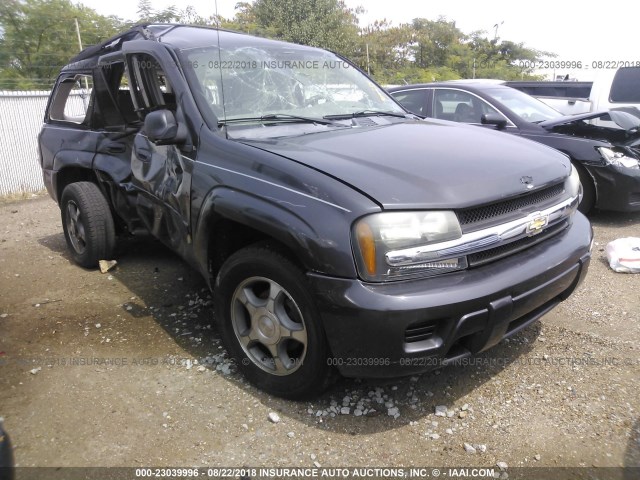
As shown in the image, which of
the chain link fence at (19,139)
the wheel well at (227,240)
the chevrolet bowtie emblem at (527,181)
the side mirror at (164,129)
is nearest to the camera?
the chevrolet bowtie emblem at (527,181)

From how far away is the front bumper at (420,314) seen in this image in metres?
2.16

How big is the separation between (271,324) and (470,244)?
3.48 ft

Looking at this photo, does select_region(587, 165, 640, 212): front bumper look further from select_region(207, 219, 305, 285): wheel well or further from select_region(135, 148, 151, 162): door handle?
select_region(135, 148, 151, 162): door handle

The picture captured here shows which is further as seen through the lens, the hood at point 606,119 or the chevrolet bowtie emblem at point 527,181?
the hood at point 606,119

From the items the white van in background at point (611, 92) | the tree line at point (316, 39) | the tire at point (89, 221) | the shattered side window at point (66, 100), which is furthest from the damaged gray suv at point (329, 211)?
the tree line at point (316, 39)

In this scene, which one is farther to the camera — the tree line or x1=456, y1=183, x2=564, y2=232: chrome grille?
the tree line

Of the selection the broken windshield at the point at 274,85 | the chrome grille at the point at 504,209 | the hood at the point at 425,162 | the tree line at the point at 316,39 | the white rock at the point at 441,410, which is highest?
the tree line at the point at 316,39

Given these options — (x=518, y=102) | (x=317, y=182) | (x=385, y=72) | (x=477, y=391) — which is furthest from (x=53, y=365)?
(x=385, y=72)

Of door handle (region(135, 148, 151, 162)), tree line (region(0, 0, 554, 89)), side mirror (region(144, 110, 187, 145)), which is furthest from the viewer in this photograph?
tree line (region(0, 0, 554, 89))

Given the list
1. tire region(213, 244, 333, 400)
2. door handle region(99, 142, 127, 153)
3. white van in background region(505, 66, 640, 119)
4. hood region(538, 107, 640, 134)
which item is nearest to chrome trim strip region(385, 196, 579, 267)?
tire region(213, 244, 333, 400)

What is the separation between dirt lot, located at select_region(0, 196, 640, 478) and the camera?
7.82 feet

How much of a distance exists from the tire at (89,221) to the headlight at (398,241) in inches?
122

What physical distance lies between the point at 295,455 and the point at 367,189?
1.26 meters

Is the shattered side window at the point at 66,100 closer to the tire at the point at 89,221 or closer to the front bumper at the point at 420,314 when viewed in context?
the tire at the point at 89,221
